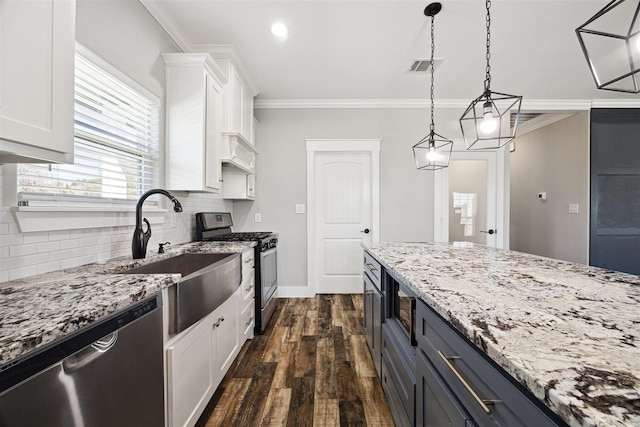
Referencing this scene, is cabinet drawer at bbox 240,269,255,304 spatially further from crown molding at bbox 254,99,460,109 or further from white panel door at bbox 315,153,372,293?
crown molding at bbox 254,99,460,109

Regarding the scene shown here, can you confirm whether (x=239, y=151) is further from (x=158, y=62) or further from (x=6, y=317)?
(x=6, y=317)

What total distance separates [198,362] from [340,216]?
107 inches

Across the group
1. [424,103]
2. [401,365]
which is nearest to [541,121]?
[424,103]

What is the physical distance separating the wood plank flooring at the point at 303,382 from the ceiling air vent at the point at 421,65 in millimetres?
2757

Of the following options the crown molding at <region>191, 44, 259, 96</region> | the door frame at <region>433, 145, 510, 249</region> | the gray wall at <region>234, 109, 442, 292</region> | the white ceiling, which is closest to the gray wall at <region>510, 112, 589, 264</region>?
the white ceiling

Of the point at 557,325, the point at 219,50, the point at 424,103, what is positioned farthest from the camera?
the point at 424,103

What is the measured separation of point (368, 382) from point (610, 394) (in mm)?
1757

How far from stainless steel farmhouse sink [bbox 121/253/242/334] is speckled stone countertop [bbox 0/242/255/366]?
4.6 inches

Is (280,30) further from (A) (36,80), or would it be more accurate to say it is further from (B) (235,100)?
(A) (36,80)

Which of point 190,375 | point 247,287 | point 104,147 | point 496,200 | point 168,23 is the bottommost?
point 190,375

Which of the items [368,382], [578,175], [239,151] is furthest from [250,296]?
[578,175]

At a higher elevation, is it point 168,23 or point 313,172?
point 168,23

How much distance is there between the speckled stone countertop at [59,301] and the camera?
0.62 meters

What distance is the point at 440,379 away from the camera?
875 millimetres
